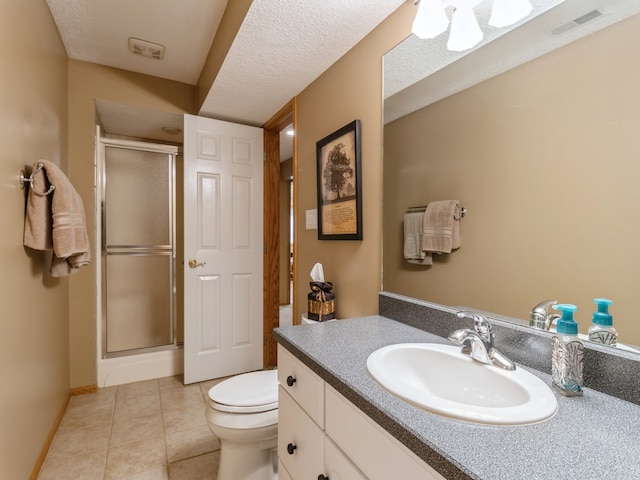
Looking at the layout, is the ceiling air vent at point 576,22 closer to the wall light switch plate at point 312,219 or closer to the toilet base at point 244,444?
the wall light switch plate at point 312,219

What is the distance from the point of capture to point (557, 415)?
23.9 inches

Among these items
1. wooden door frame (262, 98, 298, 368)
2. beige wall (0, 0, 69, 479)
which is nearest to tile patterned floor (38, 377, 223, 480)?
beige wall (0, 0, 69, 479)

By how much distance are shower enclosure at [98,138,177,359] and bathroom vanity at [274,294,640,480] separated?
7.09 feet

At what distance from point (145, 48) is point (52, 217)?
139 cm

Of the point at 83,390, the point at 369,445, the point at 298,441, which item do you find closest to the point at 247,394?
the point at 298,441

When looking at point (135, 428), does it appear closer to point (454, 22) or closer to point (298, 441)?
point (298, 441)

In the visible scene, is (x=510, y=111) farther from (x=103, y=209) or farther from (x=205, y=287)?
(x=103, y=209)

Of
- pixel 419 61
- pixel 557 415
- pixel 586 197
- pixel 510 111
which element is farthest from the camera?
pixel 419 61

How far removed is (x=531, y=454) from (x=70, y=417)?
8.56 ft

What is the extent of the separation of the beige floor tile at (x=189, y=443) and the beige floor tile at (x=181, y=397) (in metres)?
0.33

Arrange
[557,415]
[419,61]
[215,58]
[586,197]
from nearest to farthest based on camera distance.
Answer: [557,415] → [586,197] → [419,61] → [215,58]

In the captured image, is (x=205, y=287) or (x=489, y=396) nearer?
(x=489, y=396)

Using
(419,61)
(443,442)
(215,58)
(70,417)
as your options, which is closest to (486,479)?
(443,442)

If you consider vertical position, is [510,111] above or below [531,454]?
above
